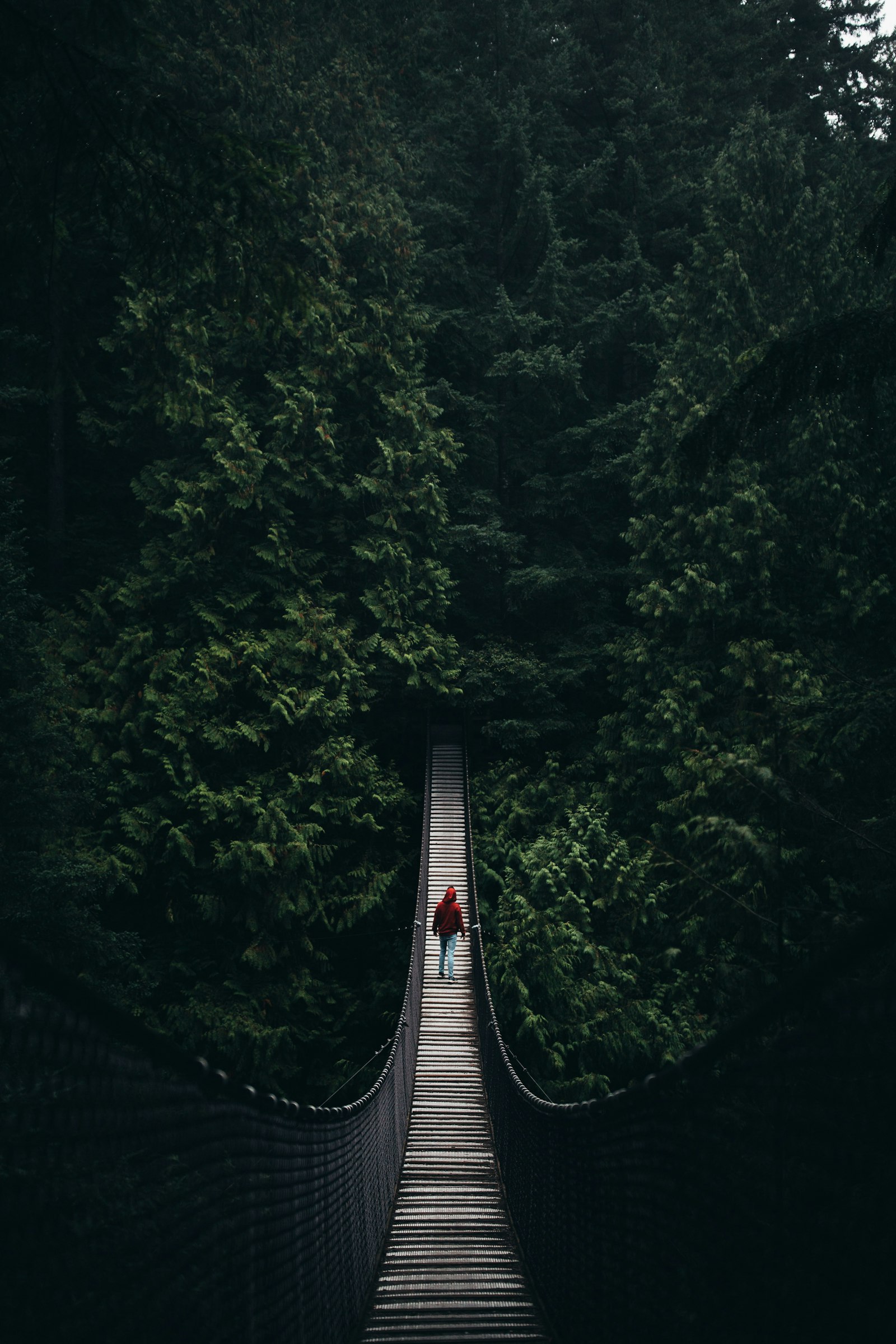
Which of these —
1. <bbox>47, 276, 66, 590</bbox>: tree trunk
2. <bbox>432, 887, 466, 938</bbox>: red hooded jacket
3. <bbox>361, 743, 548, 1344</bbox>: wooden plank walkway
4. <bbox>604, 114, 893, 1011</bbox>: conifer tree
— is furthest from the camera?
<bbox>47, 276, 66, 590</bbox>: tree trunk

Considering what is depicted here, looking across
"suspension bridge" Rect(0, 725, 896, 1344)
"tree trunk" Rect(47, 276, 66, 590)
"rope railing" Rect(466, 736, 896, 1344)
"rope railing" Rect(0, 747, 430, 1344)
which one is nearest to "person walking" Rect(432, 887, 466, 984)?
"suspension bridge" Rect(0, 725, 896, 1344)

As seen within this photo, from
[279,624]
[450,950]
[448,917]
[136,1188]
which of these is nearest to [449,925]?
[448,917]

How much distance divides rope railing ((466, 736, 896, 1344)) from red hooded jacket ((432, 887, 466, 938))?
6.02 metres

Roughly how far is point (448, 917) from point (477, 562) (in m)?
10.0

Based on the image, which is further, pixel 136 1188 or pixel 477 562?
pixel 477 562

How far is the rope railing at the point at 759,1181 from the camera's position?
1270mm

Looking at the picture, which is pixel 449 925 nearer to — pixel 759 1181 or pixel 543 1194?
pixel 543 1194

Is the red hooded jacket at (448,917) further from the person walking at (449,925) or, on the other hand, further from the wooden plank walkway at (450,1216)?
the wooden plank walkway at (450,1216)

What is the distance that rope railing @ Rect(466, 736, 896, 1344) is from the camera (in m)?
1.27

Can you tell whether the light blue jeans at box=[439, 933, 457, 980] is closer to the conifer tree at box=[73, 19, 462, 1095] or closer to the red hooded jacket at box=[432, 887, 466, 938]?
the red hooded jacket at box=[432, 887, 466, 938]

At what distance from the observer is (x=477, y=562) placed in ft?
58.3

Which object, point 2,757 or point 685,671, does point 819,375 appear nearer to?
point 685,671

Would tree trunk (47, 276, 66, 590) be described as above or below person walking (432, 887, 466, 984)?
above

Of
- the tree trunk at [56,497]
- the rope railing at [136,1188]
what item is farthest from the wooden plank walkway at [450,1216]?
the tree trunk at [56,497]
